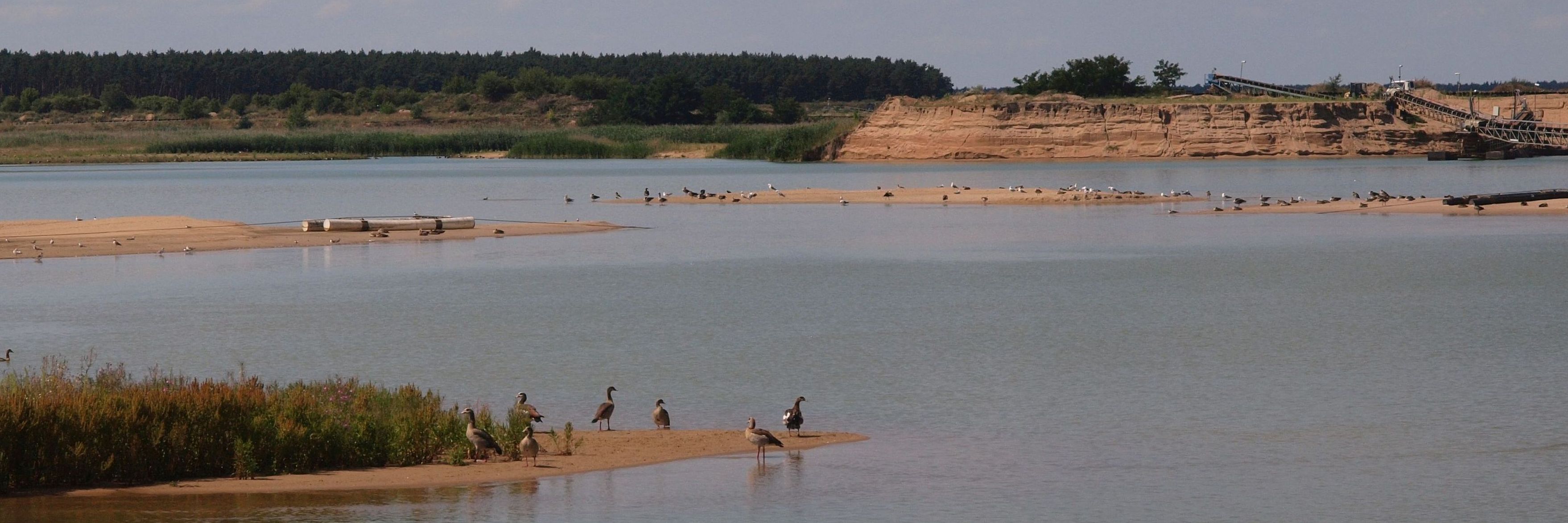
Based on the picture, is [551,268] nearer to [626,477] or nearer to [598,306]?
[598,306]

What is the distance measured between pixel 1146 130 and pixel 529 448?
9359cm

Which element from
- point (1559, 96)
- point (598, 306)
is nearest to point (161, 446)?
point (598, 306)

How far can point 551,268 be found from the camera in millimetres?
39250

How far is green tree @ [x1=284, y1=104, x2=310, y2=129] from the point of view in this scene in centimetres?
18438

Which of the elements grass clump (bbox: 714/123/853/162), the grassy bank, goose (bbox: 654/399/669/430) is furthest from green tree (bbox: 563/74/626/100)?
the grassy bank

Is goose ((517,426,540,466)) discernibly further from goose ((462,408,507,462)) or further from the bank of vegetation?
the bank of vegetation

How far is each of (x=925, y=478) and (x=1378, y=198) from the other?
47724mm

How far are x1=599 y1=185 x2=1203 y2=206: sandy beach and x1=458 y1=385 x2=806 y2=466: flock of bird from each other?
48.5 m

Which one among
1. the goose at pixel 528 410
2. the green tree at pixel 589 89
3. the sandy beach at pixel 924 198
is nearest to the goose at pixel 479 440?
the goose at pixel 528 410

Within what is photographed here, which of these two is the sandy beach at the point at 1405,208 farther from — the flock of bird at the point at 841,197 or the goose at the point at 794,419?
the goose at the point at 794,419

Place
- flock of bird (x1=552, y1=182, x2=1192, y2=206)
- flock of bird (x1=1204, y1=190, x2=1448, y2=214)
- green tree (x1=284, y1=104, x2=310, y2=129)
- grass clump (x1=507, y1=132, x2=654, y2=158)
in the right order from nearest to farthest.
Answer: flock of bird (x1=1204, y1=190, x2=1448, y2=214) → flock of bird (x1=552, y1=182, x2=1192, y2=206) → grass clump (x1=507, y1=132, x2=654, y2=158) → green tree (x1=284, y1=104, x2=310, y2=129)

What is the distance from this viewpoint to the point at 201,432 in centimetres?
1566

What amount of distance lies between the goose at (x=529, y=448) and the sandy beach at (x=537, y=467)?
0.26 ft

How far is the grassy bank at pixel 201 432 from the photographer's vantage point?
14992mm
